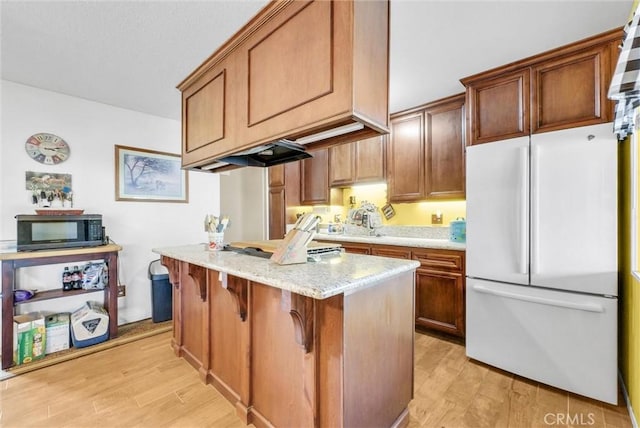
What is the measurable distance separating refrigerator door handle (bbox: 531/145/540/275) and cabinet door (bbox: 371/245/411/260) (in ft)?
3.59

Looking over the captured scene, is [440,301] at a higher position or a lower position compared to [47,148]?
lower

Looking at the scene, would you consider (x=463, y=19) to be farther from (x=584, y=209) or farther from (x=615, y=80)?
(x=584, y=209)

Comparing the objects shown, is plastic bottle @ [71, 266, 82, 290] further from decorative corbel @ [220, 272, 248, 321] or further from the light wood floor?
decorative corbel @ [220, 272, 248, 321]

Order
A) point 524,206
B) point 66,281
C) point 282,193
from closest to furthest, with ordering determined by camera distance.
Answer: point 524,206 → point 66,281 → point 282,193

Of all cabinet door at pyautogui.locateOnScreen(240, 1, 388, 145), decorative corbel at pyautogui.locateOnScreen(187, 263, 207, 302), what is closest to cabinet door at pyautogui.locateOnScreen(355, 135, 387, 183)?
cabinet door at pyautogui.locateOnScreen(240, 1, 388, 145)

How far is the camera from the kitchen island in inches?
47.1

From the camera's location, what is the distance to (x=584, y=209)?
5.88ft

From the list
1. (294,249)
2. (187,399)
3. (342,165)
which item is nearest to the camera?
(294,249)

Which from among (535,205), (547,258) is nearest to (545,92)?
(535,205)

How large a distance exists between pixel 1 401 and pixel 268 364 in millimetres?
1882

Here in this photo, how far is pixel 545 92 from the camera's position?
1991 millimetres

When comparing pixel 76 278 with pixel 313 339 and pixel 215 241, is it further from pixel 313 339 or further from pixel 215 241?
pixel 313 339

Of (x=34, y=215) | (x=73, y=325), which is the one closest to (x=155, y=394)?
(x=73, y=325)

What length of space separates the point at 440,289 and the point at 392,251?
58 centimetres
